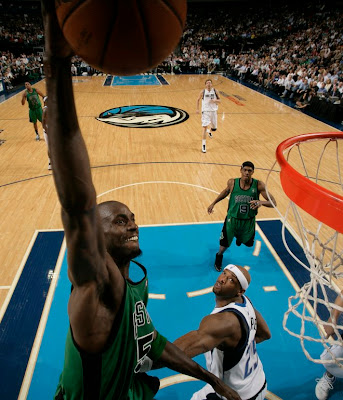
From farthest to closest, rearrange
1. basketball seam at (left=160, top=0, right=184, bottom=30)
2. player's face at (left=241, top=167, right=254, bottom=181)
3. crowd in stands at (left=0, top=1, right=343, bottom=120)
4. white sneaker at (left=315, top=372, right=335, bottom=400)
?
crowd in stands at (left=0, top=1, right=343, bottom=120)
player's face at (left=241, top=167, right=254, bottom=181)
white sneaker at (left=315, top=372, right=335, bottom=400)
basketball seam at (left=160, top=0, right=184, bottom=30)

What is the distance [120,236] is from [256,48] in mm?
28300

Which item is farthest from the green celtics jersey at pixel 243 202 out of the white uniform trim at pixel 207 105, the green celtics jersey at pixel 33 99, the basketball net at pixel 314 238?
the green celtics jersey at pixel 33 99

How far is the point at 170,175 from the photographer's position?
7117mm

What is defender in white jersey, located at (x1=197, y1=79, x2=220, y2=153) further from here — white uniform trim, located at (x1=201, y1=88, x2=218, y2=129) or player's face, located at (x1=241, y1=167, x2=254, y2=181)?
player's face, located at (x1=241, y1=167, x2=254, y2=181)

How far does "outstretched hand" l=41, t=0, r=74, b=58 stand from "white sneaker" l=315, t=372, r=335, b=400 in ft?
10.6

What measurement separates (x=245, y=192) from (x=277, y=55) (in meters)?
19.7

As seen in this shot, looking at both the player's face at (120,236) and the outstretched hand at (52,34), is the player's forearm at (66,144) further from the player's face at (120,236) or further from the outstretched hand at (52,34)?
the player's face at (120,236)

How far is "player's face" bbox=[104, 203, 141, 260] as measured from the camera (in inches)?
69.8

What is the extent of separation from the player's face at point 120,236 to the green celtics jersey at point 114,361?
0.97ft

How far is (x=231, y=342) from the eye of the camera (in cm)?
205

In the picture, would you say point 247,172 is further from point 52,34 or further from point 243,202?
point 52,34

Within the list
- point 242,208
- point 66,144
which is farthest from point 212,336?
point 242,208

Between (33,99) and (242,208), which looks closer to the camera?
(242,208)

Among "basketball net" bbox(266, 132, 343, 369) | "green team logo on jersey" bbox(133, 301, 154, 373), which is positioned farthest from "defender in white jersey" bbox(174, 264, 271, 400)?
"green team logo on jersey" bbox(133, 301, 154, 373)
